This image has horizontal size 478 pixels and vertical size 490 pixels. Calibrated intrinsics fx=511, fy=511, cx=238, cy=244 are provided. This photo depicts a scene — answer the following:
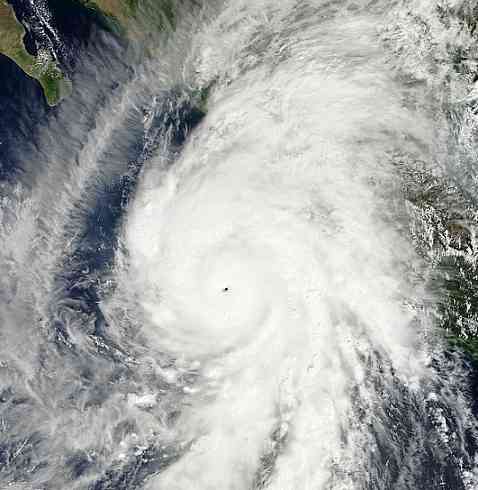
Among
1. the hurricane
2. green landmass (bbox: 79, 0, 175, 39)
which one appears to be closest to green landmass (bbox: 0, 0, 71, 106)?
the hurricane

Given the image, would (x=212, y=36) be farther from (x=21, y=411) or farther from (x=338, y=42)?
(x=21, y=411)

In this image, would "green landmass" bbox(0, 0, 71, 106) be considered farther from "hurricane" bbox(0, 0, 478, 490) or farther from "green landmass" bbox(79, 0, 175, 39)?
"green landmass" bbox(79, 0, 175, 39)

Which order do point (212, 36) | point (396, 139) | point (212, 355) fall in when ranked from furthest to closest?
1. point (212, 355)
2. point (212, 36)
3. point (396, 139)

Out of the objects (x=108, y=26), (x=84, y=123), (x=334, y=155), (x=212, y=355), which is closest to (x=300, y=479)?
(x=212, y=355)

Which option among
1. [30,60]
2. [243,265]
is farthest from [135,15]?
[243,265]

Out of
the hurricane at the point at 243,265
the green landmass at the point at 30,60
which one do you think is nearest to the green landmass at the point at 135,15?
the hurricane at the point at 243,265

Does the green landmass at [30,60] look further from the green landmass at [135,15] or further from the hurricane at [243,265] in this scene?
the green landmass at [135,15]
